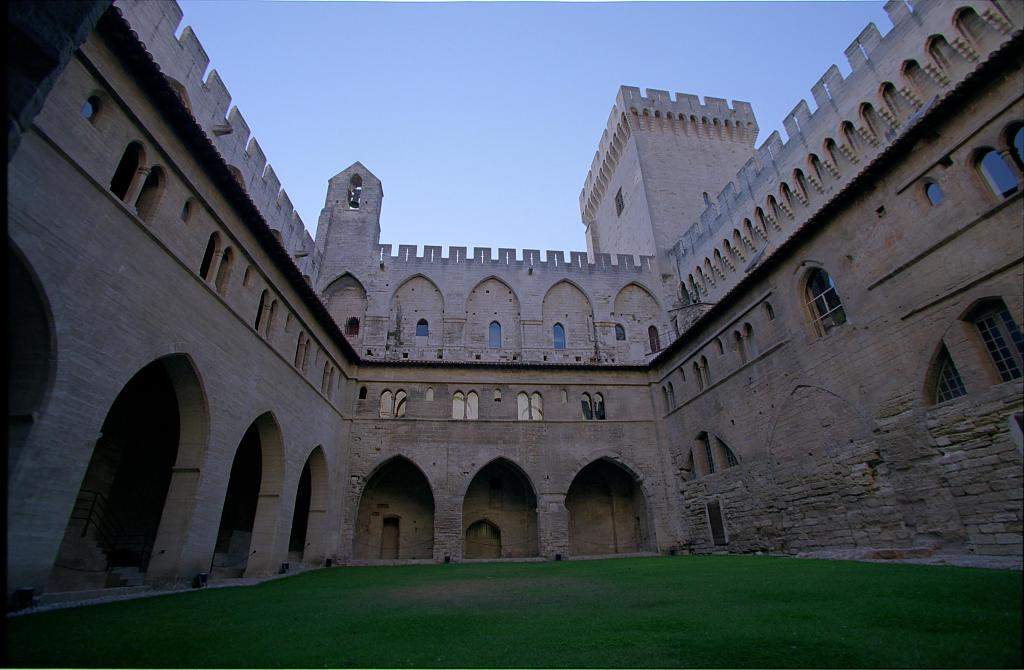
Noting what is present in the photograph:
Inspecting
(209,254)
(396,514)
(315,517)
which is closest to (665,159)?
(396,514)

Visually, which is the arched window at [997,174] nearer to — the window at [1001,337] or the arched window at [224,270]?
the window at [1001,337]

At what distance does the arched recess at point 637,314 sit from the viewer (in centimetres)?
2545

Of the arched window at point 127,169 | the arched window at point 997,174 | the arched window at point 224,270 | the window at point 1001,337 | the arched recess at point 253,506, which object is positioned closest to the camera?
the window at point 1001,337

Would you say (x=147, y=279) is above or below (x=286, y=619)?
above

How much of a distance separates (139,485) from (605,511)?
17485 mm

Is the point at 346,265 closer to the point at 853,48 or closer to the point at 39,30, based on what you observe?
the point at 39,30

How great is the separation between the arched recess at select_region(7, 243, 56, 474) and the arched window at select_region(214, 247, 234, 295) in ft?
15.5

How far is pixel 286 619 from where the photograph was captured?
20.1 ft

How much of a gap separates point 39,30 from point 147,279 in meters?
5.82

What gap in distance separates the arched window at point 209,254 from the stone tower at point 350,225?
459 inches

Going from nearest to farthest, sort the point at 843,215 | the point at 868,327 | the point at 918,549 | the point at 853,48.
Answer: the point at 918,549 → the point at 868,327 → the point at 843,215 → the point at 853,48

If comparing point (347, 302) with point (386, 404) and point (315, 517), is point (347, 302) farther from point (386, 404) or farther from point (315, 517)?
point (315, 517)

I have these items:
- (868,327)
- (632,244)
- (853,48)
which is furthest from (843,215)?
(632,244)

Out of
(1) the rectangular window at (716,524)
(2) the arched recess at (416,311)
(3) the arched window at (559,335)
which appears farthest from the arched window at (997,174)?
(2) the arched recess at (416,311)
